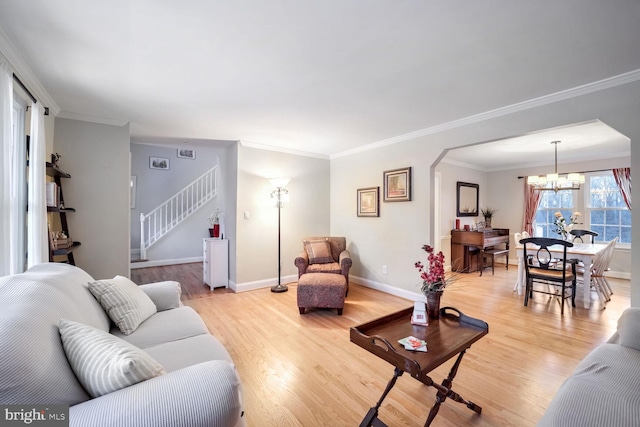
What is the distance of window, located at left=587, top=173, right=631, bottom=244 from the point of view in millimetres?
5094

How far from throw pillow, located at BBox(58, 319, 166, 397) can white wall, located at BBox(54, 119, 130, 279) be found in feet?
9.07

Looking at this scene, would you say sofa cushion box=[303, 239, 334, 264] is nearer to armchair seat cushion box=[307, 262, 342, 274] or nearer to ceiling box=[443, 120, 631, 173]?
armchair seat cushion box=[307, 262, 342, 274]

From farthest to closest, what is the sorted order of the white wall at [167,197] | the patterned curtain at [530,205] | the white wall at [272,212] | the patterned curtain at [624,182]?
the white wall at [167,197]
the patterned curtain at [530,205]
the patterned curtain at [624,182]
the white wall at [272,212]

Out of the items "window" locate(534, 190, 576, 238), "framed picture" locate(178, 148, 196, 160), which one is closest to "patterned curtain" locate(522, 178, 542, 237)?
"window" locate(534, 190, 576, 238)

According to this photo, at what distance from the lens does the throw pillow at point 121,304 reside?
169 centimetres

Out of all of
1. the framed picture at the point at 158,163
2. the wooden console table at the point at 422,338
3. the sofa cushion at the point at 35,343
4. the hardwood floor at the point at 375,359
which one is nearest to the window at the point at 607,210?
the hardwood floor at the point at 375,359

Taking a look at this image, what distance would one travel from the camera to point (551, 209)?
5.98 m

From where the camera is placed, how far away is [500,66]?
79.4 inches

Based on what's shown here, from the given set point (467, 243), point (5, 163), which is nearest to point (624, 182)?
point (467, 243)

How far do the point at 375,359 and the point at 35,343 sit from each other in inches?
83.4

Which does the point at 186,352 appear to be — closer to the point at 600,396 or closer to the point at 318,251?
the point at 600,396

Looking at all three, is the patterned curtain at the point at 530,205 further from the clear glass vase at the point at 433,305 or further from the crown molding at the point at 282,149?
the clear glass vase at the point at 433,305

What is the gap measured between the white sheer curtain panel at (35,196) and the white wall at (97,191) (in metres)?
0.94

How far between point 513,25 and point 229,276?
4.41 meters
